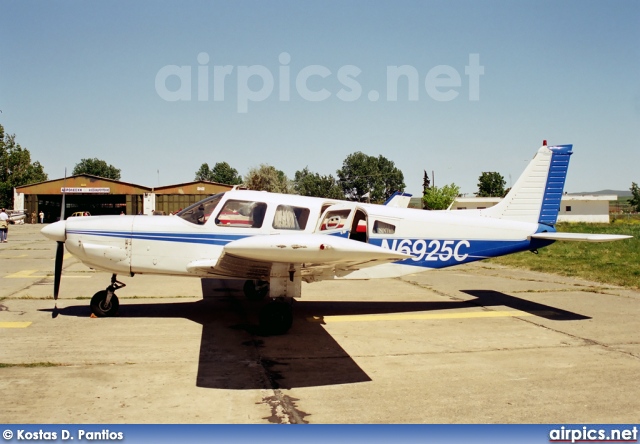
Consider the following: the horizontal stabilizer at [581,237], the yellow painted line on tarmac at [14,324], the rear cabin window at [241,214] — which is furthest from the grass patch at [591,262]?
the yellow painted line on tarmac at [14,324]

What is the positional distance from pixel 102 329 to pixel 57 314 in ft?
5.09

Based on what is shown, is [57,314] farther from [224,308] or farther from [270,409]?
[270,409]

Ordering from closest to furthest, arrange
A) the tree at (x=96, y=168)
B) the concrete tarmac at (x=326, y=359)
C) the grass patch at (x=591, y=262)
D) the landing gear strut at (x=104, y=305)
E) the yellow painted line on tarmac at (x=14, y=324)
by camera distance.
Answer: the concrete tarmac at (x=326, y=359), the yellow painted line on tarmac at (x=14, y=324), the landing gear strut at (x=104, y=305), the grass patch at (x=591, y=262), the tree at (x=96, y=168)

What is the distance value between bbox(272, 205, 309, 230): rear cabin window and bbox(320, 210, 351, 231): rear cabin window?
0.46m

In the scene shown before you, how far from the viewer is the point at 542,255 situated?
19.6 meters

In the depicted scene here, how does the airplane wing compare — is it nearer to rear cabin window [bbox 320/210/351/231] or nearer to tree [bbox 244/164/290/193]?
rear cabin window [bbox 320/210/351/231]

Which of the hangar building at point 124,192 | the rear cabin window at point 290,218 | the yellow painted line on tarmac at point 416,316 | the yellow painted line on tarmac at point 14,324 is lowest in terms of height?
the yellow painted line on tarmac at point 416,316

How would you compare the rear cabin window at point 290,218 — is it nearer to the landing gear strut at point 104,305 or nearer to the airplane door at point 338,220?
the airplane door at point 338,220

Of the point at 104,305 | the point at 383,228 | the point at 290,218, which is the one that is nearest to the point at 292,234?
the point at 290,218

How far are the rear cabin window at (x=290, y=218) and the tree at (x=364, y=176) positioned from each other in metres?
106

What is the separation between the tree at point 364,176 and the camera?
118m

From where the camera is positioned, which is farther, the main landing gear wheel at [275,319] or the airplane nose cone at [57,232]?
the airplane nose cone at [57,232]

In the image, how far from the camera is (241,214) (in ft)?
27.4

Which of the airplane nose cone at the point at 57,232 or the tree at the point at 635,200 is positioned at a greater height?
the tree at the point at 635,200
